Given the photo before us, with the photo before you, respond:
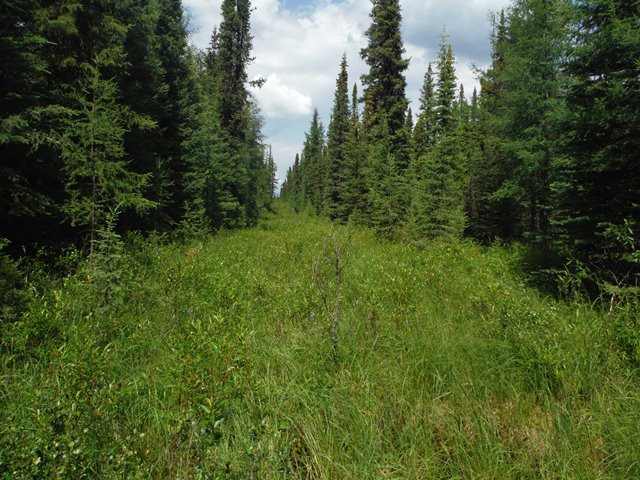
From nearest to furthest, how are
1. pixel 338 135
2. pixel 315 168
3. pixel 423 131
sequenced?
pixel 423 131, pixel 338 135, pixel 315 168

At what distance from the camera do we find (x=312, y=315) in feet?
14.8

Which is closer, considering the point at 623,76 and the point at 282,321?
the point at 282,321

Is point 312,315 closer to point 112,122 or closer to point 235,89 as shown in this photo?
point 112,122

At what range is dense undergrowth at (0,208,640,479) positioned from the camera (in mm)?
2240

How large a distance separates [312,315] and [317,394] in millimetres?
1505

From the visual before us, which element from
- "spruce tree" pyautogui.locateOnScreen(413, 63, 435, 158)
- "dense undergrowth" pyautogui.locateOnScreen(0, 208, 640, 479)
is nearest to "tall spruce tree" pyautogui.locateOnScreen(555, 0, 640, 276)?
"dense undergrowth" pyautogui.locateOnScreen(0, 208, 640, 479)

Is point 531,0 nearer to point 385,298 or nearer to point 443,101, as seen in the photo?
point 443,101

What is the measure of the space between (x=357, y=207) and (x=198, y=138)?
42.0 ft

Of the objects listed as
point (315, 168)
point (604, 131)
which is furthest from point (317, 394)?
point (315, 168)

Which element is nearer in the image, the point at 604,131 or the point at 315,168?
the point at 604,131

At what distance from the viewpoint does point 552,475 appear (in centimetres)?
218

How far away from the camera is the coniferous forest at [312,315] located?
2.37 m

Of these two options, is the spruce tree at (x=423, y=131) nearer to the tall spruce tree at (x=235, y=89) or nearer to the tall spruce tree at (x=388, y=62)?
the tall spruce tree at (x=388, y=62)

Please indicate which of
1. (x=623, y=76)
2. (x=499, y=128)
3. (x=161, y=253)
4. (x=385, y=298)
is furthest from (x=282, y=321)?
(x=499, y=128)
